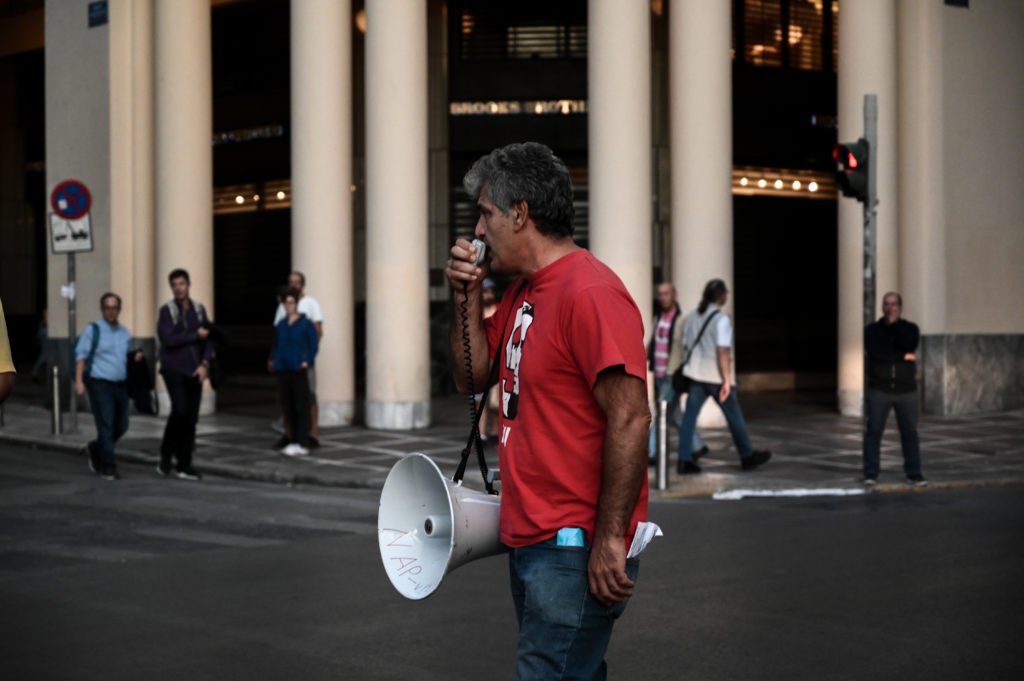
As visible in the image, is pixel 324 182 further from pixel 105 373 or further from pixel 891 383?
pixel 891 383

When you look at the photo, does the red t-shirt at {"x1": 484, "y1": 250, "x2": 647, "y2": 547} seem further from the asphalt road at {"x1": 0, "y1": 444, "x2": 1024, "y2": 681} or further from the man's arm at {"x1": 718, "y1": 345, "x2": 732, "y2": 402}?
the man's arm at {"x1": 718, "y1": 345, "x2": 732, "y2": 402}

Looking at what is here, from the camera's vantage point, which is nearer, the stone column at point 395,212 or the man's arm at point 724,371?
the man's arm at point 724,371

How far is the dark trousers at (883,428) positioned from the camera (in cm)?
1211

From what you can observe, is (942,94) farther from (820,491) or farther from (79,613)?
(79,613)

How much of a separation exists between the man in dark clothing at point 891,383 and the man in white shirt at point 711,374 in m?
1.22

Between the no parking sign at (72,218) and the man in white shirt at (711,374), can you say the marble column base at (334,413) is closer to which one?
the no parking sign at (72,218)

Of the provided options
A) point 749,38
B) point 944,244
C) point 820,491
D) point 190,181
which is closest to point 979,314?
point 944,244

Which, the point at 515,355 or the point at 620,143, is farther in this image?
the point at 620,143

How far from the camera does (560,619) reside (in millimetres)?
3314

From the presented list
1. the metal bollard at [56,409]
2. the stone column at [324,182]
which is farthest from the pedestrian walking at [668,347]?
the metal bollard at [56,409]

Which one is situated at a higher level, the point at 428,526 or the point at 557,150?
the point at 557,150

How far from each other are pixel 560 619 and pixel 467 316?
88 cm

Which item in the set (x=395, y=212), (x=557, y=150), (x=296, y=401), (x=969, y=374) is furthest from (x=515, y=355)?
(x=557, y=150)

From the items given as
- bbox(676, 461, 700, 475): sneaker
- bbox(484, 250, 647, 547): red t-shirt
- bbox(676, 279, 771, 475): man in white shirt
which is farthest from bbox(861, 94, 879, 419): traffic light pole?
bbox(484, 250, 647, 547): red t-shirt
